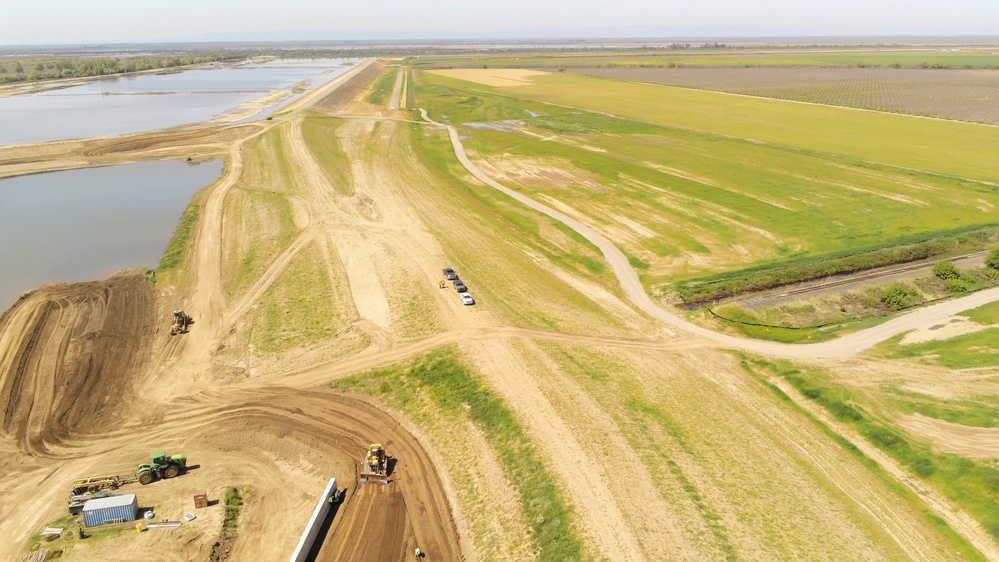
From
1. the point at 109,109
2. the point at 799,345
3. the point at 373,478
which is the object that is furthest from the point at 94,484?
the point at 109,109

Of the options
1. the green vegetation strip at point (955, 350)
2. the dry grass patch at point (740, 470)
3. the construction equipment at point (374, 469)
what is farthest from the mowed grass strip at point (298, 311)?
the green vegetation strip at point (955, 350)

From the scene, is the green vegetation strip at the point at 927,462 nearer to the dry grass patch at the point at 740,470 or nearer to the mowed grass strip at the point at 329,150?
the dry grass patch at the point at 740,470

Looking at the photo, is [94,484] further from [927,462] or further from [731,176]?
[731,176]

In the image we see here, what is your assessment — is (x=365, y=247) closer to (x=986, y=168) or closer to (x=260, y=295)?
(x=260, y=295)

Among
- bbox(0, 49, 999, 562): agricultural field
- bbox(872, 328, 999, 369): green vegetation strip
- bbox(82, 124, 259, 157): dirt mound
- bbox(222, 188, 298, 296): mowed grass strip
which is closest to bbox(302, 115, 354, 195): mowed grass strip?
bbox(0, 49, 999, 562): agricultural field

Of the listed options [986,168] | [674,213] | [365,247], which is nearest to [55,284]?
[365,247]

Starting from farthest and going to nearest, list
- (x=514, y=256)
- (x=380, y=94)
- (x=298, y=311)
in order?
(x=380, y=94)
(x=514, y=256)
(x=298, y=311)

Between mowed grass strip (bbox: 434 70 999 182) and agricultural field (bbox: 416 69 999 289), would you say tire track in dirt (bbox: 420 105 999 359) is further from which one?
mowed grass strip (bbox: 434 70 999 182)
